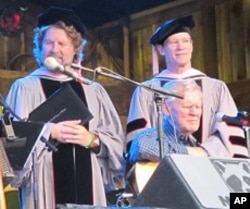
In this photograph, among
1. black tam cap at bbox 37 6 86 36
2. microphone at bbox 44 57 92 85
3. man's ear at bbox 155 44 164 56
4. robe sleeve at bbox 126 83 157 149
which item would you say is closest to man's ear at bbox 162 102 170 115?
robe sleeve at bbox 126 83 157 149

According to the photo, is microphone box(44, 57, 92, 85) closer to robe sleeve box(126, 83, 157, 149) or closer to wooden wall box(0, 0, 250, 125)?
robe sleeve box(126, 83, 157, 149)

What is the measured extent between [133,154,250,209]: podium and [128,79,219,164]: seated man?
107cm

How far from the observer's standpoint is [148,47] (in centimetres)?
735

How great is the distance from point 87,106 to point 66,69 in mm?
1155

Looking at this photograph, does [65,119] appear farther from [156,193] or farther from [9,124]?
[156,193]

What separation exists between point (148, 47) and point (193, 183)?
4845 millimetres

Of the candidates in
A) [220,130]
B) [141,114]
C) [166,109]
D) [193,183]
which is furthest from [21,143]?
[220,130]

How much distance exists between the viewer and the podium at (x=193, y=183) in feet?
8.23

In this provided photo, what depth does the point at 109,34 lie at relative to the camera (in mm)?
7652

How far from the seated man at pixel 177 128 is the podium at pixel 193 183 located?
1.07 meters

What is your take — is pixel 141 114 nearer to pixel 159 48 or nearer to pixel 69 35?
pixel 159 48

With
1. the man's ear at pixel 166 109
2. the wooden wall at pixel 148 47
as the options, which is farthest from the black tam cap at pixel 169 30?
the wooden wall at pixel 148 47

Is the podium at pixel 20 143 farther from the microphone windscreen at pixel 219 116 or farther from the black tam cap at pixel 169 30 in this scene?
the black tam cap at pixel 169 30

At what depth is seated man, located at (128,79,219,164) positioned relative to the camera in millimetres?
3865
